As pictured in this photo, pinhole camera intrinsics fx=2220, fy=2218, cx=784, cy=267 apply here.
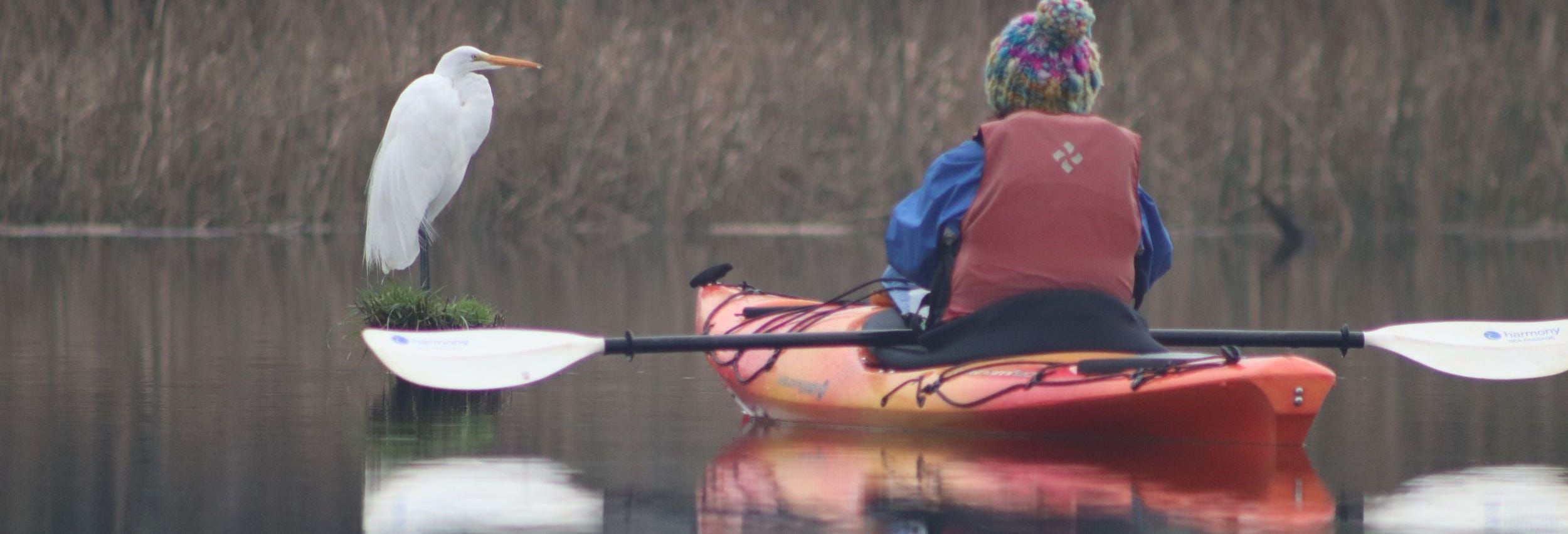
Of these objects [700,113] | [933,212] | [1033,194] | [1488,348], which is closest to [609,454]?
[933,212]

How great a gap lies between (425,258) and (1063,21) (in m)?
Answer: 3.31

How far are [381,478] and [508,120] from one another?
12562 mm

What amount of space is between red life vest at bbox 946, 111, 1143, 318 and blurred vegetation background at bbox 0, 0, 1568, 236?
39.2 ft

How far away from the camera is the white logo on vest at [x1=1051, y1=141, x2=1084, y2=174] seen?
5773mm

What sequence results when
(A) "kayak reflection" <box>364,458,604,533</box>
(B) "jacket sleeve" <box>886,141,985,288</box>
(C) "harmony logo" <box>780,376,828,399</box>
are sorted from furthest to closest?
(C) "harmony logo" <box>780,376,828,399</box>
(B) "jacket sleeve" <box>886,141,985,288</box>
(A) "kayak reflection" <box>364,458,604,533</box>

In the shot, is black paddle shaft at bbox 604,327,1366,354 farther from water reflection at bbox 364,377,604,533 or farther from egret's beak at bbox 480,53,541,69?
egret's beak at bbox 480,53,541,69

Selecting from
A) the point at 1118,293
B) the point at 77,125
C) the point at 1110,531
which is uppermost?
the point at 77,125

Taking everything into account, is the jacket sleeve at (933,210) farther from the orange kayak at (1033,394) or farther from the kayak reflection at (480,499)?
the kayak reflection at (480,499)

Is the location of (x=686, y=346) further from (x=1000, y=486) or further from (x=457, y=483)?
(x=1000, y=486)

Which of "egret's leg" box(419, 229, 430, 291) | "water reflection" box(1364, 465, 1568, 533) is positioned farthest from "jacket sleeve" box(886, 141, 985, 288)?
"egret's leg" box(419, 229, 430, 291)

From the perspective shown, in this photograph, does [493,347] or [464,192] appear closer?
[493,347]

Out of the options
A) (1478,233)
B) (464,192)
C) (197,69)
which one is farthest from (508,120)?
(1478,233)

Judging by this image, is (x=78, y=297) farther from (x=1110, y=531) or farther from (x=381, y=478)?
(x=1110, y=531)

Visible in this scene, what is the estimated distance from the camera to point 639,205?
18266mm
